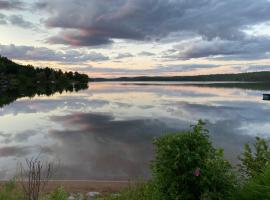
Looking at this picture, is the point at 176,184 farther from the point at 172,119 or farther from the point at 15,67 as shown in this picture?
the point at 15,67

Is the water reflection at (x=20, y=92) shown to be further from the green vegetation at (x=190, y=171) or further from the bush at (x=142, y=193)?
Result: the green vegetation at (x=190, y=171)

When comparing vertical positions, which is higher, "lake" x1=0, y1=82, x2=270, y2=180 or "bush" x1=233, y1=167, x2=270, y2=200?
"bush" x1=233, y1=167, x2=270, y2=200

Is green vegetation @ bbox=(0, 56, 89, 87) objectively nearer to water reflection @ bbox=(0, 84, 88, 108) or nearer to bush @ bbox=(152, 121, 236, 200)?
water reflection @ bbox=(0, 84, 88, 108)

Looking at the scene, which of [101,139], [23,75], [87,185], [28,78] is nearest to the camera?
[87,185]

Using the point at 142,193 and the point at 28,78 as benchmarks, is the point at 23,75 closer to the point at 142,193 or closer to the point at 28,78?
the point at 28,78

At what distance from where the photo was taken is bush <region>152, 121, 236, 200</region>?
6.88 metres

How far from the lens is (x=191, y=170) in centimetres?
696

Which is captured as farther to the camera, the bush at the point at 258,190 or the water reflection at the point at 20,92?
the water reflection at the point at 20,92

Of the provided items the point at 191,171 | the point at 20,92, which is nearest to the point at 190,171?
the point at 191,171

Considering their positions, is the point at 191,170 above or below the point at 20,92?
above

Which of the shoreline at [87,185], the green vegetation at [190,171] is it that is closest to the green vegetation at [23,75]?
the shoreline at [87,185]

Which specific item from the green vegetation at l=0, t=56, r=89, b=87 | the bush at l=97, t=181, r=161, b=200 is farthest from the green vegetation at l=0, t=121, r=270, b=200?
the green vegetation at l=0, t=56, r=89, b=87

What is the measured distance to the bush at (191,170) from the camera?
6.88m

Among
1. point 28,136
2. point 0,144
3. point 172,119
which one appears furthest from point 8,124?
point 172,119
